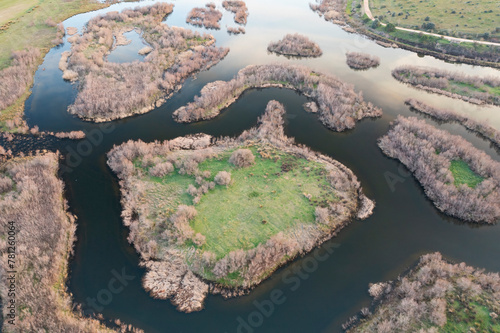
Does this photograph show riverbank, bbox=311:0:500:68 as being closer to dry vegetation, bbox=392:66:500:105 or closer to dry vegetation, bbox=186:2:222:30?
dry vegetation, bbox=392:66:500:105

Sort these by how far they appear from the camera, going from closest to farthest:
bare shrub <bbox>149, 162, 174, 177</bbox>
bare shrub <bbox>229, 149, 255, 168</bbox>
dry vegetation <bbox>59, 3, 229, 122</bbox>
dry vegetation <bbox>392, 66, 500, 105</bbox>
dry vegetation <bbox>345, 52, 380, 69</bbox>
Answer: bare shrub <bbox>149, 162, 174, 177</bbox>, bare shrub <bbox>229, 149, 255, 168</bbox>, dry vegetation <bbox>59, 3, 229, 122</bbox>, dry vegetation <bbox>392, 66, 500, 105</bbox>, dry vegetation <bbox>345, 52, 380, 69</bbox>

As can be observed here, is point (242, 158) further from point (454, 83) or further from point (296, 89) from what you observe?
point (454, 83)

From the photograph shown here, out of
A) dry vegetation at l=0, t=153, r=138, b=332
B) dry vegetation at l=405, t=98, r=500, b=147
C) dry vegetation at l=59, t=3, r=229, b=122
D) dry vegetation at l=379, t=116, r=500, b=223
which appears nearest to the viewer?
dry vegetation at l=0, t=153, r=138, b=332

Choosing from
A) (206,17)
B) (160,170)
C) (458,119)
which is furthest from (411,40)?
(160,170)

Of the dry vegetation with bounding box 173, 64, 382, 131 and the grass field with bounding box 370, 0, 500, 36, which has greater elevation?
the grass field with bounding box 370, 0, 500, 36

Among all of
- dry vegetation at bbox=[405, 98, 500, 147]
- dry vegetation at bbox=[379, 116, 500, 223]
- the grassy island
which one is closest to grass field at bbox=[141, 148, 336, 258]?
the grassy island
